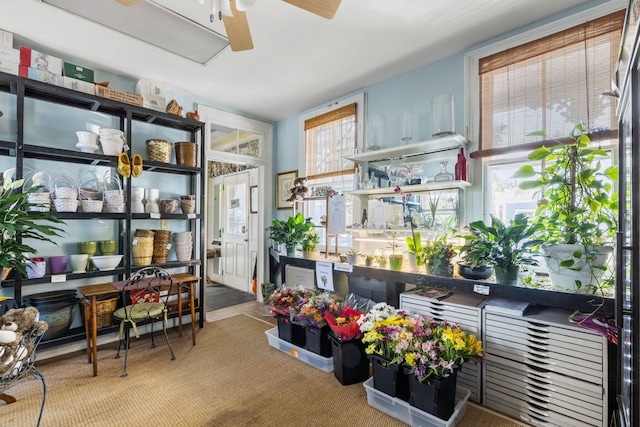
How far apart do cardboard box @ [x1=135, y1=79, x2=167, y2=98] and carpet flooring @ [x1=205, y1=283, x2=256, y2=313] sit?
2.72m

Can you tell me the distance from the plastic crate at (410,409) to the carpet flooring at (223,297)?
2864mm

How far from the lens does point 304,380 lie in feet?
7.24

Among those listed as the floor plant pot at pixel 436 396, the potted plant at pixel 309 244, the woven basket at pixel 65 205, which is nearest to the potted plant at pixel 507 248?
the floor plant pot at pixel 436 396

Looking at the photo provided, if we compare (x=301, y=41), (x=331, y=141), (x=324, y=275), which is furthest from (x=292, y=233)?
(x=301, y=41)

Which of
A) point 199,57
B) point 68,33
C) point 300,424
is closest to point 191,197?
point 199,57

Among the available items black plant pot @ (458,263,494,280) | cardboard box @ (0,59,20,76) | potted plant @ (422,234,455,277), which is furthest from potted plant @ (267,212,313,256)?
cardboard box @ (0,59,20,76)

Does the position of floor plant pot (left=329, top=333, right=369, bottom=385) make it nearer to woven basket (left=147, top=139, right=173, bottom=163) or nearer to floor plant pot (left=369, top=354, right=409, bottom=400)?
floor plant pot (left=369, top=354, right=409, bottom=400)

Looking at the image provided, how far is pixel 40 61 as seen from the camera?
2502 millimetres

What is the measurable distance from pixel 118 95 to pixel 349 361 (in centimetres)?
308

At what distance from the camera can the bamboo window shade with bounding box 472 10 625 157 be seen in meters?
2.00

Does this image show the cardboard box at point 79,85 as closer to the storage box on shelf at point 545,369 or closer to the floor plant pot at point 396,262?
the floor plant pot at point 396,262

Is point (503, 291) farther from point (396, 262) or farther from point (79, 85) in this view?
point (79, 85)

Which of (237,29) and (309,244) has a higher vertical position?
(237,29)

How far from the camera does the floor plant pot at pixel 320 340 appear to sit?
2.37 meters
